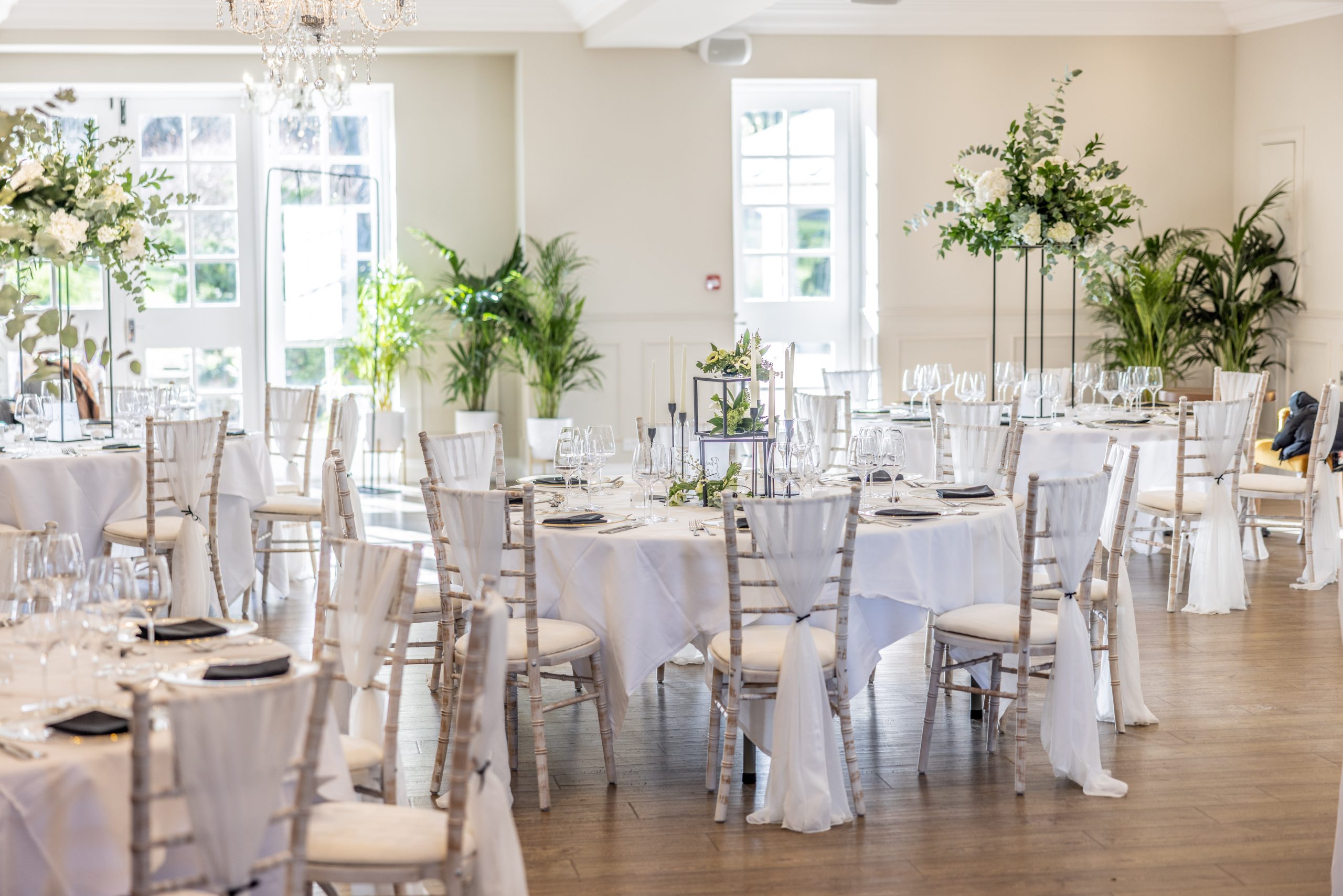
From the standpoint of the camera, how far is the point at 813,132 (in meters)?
10.9

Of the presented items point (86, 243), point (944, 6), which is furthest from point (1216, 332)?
point (86, 243)

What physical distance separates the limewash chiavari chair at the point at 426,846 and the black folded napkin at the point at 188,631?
66 cm

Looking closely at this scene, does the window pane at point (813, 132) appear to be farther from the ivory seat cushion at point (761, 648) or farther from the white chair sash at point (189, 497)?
the ivory seat cushion at point (761, 648)

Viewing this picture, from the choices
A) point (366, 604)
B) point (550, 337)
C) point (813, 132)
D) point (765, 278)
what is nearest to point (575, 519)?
point (366, 604)

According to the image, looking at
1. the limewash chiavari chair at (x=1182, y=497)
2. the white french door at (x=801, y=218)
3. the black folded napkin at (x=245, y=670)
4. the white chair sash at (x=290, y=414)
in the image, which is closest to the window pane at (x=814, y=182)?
the white french door at (x=801, y=218)

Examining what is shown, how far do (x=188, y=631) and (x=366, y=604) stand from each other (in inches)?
15.7

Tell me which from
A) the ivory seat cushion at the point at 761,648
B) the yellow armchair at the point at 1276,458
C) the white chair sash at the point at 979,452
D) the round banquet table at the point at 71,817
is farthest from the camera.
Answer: the yellow armchair at the point at 1276,458

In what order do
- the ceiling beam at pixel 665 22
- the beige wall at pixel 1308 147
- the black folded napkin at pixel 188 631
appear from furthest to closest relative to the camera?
the beige wall at pixel 1308 147
the ceiling beam at pixel 665 22
the black folded napkin at pixel 188 631

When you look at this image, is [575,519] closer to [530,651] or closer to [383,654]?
[530,651]

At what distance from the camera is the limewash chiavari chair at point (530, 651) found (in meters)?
4.17

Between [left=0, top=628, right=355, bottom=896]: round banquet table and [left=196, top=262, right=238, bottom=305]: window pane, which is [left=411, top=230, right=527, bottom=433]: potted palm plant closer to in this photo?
[left=196, top=262, right=238, bottom=305]: window pane

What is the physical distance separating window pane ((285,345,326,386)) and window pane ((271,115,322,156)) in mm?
1533

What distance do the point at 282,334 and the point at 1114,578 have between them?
759 cm

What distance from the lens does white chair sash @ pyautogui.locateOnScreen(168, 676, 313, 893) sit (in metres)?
2.11
